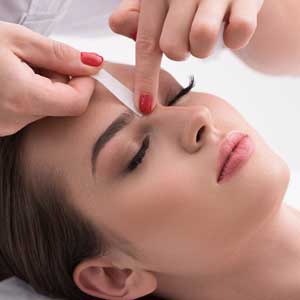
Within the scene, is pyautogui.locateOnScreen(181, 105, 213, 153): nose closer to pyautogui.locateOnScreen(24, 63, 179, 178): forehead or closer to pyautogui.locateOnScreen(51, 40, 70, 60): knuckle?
pyautogui.locateOnScreen(24, 63, 179, 178): forehead

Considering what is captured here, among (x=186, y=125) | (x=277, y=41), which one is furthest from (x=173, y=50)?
(x=277, y=41)

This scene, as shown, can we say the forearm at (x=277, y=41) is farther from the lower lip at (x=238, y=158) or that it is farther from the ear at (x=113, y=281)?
the ear at (x=113, y=281)

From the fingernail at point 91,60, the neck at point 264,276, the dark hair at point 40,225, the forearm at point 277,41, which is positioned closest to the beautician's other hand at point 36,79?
the fingernail at point 91,60

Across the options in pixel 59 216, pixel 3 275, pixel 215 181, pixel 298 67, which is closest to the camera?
pixel 215 181

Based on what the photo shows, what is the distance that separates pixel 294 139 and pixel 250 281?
0.82 meters

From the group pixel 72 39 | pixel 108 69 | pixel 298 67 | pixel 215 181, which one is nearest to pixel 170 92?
pixel 108 69

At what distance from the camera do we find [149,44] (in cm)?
99

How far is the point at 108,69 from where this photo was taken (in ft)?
3.67

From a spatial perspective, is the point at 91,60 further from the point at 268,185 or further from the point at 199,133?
the point at 268,185

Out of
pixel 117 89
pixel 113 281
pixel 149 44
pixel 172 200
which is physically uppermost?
pixel 149 44

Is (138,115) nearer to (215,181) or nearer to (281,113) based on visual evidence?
(215,181)

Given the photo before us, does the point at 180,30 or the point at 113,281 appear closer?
the point at 180,30

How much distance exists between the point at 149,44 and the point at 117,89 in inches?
4.4

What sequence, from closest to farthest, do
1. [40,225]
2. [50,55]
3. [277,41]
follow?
[50,55], [40,225], [277,41]
